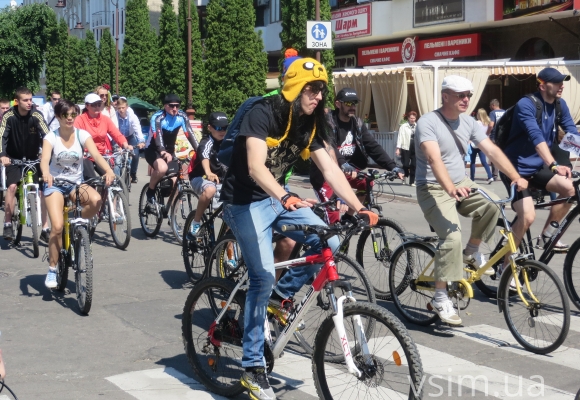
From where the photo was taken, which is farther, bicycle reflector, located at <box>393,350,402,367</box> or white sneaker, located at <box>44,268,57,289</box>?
white sneaker, located at <box>44,268,57,289</box>

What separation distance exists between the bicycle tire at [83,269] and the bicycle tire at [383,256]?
8.03ft

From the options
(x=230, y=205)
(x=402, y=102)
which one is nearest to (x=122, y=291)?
(x=230, y=205)

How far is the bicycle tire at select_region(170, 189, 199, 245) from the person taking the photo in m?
11.1

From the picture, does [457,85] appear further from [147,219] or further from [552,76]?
[147,219]

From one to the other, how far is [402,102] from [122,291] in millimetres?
16905

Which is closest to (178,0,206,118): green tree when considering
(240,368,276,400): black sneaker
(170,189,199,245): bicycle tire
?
(170,189,199,245): bicycle tire

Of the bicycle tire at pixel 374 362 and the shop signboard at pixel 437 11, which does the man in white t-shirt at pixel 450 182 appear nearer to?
the bicycle tire at pixel 374 362

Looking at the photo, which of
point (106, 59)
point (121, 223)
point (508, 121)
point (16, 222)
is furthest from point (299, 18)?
point (106, 59)

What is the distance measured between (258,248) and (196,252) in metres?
3.89

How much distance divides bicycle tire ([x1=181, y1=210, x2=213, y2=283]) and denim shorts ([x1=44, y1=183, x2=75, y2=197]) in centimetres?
125

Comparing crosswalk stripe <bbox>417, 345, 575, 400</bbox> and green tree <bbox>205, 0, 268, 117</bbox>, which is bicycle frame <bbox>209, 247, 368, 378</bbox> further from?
green tree <bbox>205, 0, 268, 117</bbox>

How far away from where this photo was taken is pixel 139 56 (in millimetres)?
53125

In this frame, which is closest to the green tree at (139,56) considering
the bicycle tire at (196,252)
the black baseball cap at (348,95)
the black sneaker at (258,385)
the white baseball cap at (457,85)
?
the bicycle tire at (196,252)

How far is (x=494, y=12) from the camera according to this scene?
89.0ft
